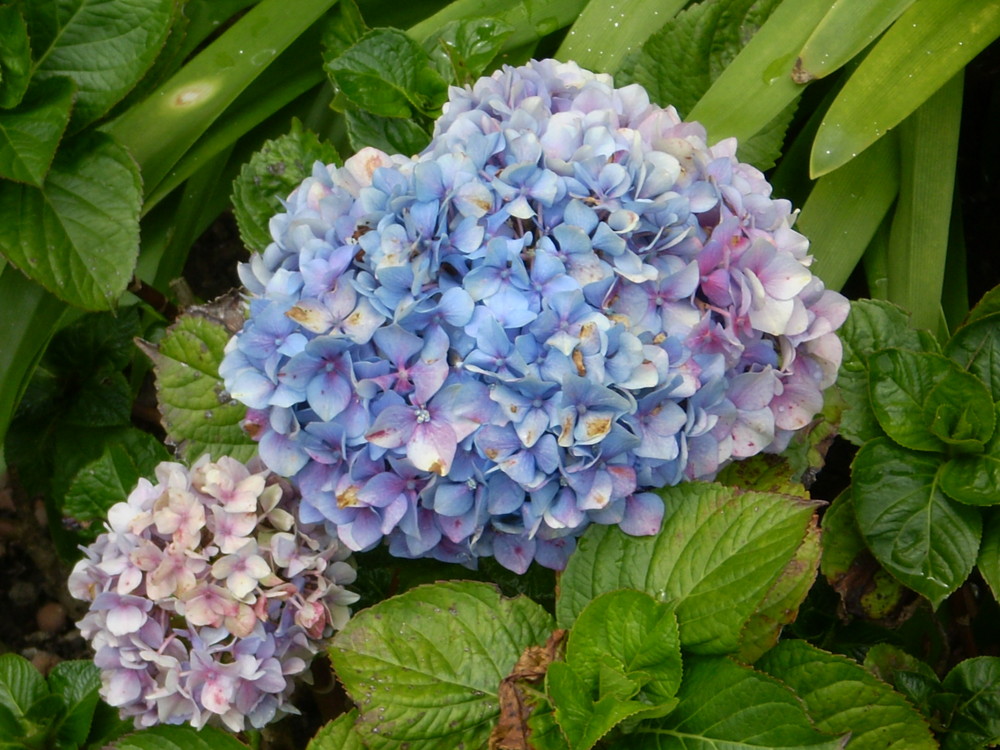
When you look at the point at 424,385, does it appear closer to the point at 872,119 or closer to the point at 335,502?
the point at 335,502

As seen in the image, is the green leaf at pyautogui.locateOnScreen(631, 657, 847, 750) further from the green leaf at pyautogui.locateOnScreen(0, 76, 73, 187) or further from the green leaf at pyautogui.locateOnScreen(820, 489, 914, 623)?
the green leaf at pyautogui.locateOnScreen(0, 76, 73, 187)

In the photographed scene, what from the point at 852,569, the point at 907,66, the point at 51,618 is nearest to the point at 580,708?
the point at 852,569

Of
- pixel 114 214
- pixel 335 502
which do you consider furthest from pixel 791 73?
pixel 114 214

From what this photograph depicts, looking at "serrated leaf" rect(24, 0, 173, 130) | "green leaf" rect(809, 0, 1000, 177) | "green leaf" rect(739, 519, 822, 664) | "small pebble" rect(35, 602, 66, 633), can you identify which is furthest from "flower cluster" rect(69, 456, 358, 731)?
"small pebble" rect(35, 602, 66, 633)

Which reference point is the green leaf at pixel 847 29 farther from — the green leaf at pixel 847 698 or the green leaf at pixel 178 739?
the green leaf at pixel 178 739

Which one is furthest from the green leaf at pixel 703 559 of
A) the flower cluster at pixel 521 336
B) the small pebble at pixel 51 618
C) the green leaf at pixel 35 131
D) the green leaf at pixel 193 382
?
the small pebble at pixel 51 618

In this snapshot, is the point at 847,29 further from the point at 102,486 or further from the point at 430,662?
the point at 102,486

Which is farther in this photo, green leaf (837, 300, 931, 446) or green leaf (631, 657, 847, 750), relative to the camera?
green leaf (837, 300, 931, 446)
